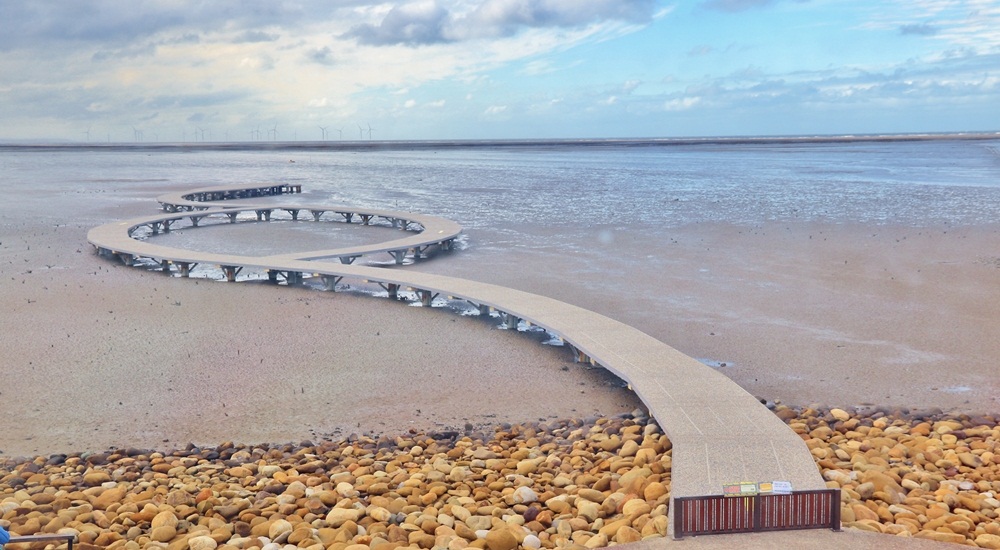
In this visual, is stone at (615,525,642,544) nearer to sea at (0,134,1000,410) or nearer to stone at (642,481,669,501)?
stone at (642,481,669,501)

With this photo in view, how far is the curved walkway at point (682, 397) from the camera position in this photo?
20.6 feet

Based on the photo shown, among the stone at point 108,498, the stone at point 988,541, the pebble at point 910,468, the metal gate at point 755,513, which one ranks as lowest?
the stone at point 108,498

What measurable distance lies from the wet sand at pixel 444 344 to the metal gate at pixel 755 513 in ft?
11.6

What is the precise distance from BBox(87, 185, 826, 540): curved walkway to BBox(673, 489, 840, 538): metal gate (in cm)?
14

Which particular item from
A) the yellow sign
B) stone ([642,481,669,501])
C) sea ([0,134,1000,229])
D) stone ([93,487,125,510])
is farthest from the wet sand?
sea ([0,134,1000,229])

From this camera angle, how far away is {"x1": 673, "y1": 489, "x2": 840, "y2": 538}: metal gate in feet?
18.7

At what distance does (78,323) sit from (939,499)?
11.5 m

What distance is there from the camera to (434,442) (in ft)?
26.7

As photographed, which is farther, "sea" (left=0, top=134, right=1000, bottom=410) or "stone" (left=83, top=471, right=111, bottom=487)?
"sea" (left=0, top=134, right=1000, bottom=410)

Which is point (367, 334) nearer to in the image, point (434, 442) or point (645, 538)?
point (434, 442)

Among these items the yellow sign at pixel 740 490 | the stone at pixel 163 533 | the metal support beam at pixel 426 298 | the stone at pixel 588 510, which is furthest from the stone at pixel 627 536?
the metal support beam at pixel 426 298

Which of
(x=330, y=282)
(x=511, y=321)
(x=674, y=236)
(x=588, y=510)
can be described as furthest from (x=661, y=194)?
(x=588, y=510)

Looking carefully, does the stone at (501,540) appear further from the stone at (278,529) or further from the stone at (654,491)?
the stone at (278,529)

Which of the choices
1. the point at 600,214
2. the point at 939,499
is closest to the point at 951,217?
the point at 600,214
